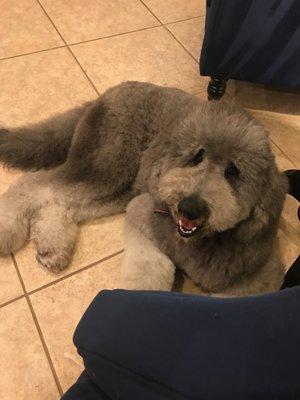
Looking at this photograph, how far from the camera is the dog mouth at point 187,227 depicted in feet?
3.28

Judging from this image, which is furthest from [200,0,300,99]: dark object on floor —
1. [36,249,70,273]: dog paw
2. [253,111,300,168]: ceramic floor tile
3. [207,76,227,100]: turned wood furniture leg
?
[36,249,70,273]: dog paw

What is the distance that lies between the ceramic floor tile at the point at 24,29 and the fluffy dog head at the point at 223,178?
1281 mm

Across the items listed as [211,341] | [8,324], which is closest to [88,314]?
[211,341]

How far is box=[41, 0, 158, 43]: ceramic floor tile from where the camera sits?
2100 millimetres

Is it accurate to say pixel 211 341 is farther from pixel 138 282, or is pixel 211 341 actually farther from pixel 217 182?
pixel 138 282

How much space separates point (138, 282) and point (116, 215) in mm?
342

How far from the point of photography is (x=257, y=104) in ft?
6.33

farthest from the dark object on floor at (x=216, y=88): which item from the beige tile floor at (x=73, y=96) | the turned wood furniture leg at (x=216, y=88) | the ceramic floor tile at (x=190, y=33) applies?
the ceramic floor tile at (x=190, y=33)

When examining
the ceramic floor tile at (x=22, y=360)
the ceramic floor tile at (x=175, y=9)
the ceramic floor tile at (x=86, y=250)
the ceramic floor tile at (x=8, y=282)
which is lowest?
the ceramic floor tile at (x=22, y=360)

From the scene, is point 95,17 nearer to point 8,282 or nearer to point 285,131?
point 285,131

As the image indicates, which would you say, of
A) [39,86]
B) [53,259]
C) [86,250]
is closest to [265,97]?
[39,86]

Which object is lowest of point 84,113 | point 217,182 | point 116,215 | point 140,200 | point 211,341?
point 116,215

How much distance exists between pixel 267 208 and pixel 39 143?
0.80m

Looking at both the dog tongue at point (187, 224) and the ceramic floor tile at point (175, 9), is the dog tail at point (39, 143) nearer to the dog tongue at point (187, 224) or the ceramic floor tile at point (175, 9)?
the dog tongue at point (187, 224)
